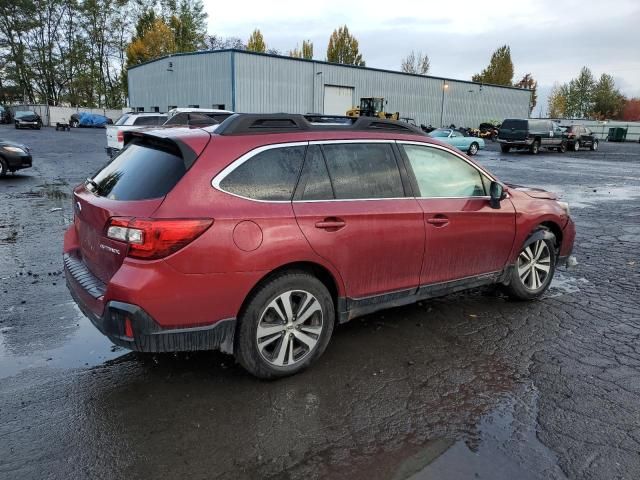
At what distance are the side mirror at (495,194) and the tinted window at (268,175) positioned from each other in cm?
200

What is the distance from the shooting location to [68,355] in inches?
154

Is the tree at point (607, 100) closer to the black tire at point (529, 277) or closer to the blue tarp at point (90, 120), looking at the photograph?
the blue tarp at point (90, 120)

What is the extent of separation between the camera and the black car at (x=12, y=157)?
1370 cm

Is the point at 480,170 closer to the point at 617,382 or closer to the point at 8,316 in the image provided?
the point at 617,382

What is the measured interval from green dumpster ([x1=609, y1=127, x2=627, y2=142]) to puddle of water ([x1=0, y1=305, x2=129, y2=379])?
65.0 meters

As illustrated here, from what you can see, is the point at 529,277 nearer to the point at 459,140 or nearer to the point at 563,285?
the point at 563,285

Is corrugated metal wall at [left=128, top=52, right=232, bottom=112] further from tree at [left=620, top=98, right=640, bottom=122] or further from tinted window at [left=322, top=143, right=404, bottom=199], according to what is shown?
tree at [left=620, top=98, right=640, bottom=122]

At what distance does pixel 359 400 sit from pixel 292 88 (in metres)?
39.1

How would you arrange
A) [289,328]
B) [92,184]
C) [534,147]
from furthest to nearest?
[534,147] < [92,184] < [289,328]

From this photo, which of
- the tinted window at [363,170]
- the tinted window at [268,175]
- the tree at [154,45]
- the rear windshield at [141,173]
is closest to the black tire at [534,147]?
the tinted window at [363,170]

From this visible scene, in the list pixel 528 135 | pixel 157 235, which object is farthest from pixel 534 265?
pixel 528 135

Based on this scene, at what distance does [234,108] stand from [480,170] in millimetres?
33510

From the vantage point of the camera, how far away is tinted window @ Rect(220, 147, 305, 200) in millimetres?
3295

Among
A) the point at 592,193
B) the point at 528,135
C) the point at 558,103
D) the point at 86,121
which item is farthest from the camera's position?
the point at 558,103
